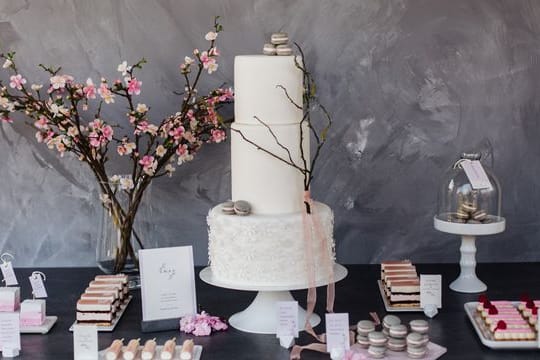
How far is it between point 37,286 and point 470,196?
4.07ft

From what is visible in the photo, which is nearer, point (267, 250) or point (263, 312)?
point (267, 250)

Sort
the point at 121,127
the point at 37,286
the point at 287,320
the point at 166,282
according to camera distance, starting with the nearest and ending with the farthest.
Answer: the point at 287,320
the point at 166,282
the point at 37,286
the point at 121,127

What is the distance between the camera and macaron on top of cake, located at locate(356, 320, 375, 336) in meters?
1.92

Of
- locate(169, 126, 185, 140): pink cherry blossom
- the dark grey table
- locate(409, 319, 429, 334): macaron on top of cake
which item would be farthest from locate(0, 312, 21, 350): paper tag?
locate(409, 319, 429, 334): macaron on top of cake

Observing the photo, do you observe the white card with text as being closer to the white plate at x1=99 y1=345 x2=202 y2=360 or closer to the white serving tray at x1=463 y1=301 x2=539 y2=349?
the white plate at x1=99 y1=345 x2=202 y2=360

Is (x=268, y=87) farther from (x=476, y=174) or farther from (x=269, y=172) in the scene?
(x=476, y=174)

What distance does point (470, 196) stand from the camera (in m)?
2.39

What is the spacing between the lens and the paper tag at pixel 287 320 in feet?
6.39

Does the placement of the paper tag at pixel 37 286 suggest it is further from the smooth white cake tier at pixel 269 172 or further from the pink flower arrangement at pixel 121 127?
the smooth white cake tier at pixel 269 172

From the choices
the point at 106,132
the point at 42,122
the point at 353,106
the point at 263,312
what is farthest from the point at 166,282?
the point at 353,106

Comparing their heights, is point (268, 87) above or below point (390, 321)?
above

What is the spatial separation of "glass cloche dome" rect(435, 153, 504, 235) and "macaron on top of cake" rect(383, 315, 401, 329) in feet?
1.51

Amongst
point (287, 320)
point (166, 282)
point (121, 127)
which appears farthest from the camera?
A: point (121, 127)

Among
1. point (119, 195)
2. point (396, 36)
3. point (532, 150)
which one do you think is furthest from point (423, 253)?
point (119, 195)
